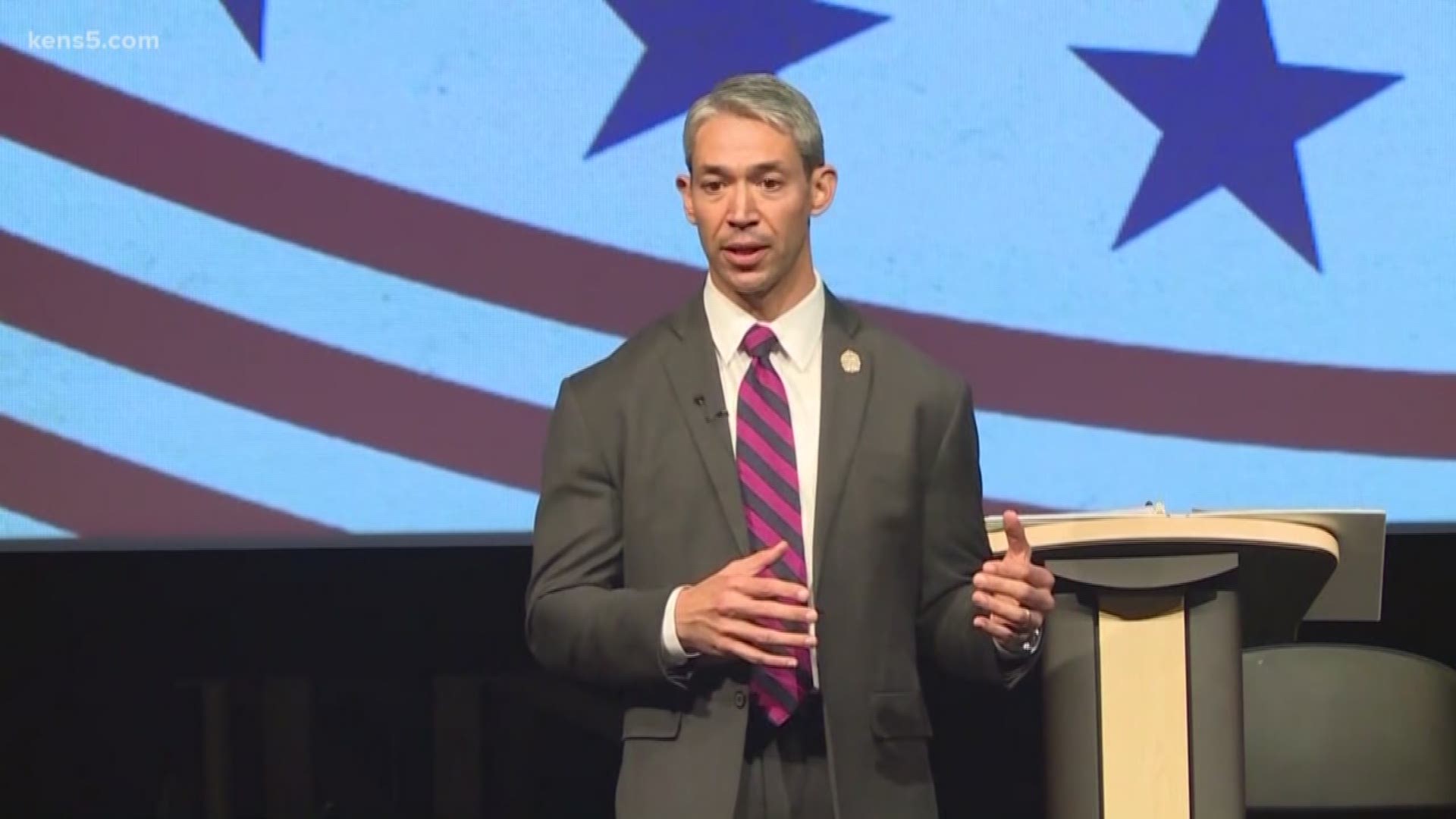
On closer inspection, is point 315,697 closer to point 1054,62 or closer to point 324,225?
point 324,225

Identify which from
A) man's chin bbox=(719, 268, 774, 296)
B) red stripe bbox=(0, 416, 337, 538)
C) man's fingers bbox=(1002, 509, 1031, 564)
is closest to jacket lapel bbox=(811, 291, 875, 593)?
man's chin bbox=(719, 268, 774, 296)

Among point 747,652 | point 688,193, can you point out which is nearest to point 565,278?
point 688,193

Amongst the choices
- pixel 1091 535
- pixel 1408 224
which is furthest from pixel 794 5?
pixel 1091 535

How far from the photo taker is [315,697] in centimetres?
400

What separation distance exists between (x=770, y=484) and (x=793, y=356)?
0.54 ft

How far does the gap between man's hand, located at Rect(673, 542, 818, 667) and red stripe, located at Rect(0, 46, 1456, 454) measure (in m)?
1.66

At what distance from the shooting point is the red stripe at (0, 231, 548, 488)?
3.58 m

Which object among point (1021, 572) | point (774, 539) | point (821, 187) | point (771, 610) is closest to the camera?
point (771, 610)

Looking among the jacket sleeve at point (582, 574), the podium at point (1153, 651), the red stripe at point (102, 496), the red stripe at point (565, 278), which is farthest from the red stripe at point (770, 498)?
the red stripe at point (102, 496)

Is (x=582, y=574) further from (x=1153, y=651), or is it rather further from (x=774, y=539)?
(x=1153, y=651)

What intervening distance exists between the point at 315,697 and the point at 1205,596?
7.18 feet

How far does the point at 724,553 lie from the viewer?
2.11 meters

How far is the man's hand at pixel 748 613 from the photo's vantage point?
6.24 feet

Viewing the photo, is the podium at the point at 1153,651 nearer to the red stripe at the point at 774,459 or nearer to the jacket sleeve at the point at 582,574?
the red stripe at the point at 774,459
